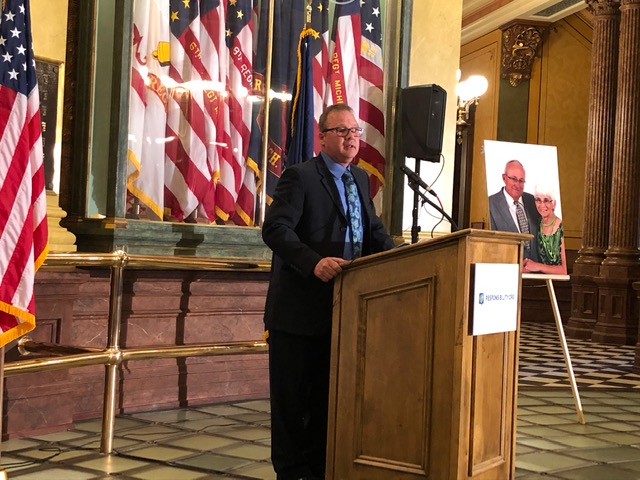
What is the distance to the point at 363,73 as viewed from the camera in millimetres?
6852

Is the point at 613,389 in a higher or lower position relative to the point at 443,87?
lower

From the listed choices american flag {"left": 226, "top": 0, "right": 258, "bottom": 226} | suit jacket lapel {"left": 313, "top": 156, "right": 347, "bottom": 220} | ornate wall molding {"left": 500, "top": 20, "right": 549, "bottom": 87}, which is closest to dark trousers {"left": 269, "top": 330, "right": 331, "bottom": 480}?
suit jacket lapel {"left": 313, "top": 156, "right": 347, "bottom": 220}

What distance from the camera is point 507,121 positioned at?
1586cm

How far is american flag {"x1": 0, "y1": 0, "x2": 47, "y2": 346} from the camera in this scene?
3.54 meters

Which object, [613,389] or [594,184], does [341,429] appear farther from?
[594,184]

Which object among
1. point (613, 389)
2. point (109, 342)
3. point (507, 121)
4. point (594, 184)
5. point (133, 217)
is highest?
point (507, 121)

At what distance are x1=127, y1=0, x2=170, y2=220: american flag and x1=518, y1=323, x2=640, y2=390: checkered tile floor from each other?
138 inches

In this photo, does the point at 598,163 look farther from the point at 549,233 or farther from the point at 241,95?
the point at 241,95


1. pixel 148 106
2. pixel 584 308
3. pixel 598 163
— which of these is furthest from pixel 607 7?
pixel 148 106

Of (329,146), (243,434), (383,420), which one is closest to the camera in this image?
(383,420)

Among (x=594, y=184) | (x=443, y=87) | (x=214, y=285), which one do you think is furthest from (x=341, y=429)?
(x=594, y=184)

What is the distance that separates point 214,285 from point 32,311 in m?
2.31

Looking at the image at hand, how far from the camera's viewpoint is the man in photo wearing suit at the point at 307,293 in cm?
344

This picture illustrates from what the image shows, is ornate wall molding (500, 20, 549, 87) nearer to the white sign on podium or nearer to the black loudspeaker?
the black loudspeaker
